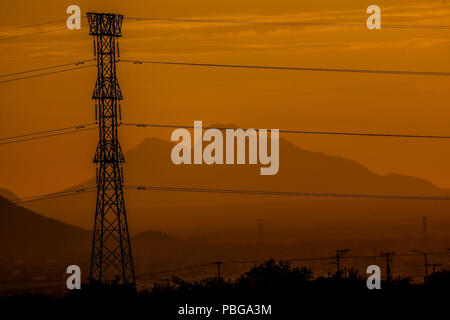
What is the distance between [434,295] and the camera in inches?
3378

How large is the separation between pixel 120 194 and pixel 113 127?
533 cm

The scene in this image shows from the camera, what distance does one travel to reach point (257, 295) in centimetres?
8375

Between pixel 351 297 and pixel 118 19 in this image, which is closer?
pixel 118 19

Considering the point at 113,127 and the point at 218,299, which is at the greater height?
the point at 113,127

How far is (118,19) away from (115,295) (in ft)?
69.7

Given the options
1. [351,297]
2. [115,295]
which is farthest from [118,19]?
[351,297]

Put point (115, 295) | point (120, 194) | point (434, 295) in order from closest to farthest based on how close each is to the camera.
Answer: point (120, 194)
point (115, 295)
point (434, 295)

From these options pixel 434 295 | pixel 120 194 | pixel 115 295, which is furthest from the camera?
pixel 434 295
